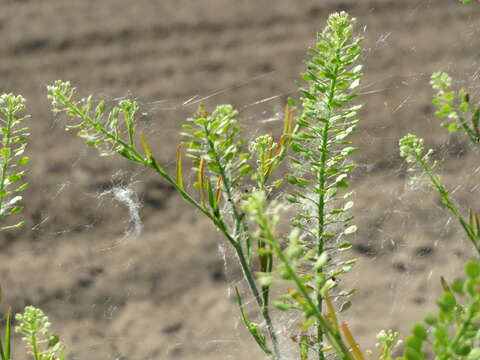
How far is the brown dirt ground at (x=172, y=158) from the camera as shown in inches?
29.0

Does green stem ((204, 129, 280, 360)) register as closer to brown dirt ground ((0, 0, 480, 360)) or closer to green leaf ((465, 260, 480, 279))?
green leaf ((465, 260, 480, 279))

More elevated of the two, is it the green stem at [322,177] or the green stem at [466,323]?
the green stem at [322,177]

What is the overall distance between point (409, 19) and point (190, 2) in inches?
12.1

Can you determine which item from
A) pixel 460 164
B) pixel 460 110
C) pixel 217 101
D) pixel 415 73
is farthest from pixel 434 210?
pixel 460 110

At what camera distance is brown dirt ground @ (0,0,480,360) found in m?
0.74

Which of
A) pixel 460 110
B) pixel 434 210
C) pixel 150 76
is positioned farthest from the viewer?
pixel 150 76

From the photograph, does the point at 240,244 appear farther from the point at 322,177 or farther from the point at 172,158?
the point at 172,158

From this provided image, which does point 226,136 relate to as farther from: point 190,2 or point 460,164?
point 190,2

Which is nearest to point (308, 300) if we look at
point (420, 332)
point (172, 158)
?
point (420, 332)

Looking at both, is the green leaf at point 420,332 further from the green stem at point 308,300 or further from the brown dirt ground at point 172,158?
the brown dirt ground at point 172,158

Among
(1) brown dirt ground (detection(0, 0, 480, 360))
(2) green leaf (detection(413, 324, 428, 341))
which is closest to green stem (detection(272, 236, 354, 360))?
(2) green leaf (detection(413, 324, 428, 341))

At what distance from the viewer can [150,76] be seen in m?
0.84

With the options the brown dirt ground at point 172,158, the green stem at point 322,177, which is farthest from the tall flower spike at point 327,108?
the brown dirt ground at point 172,158

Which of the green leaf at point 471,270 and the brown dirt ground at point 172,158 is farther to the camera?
the brown dirt ground at point 172,158
